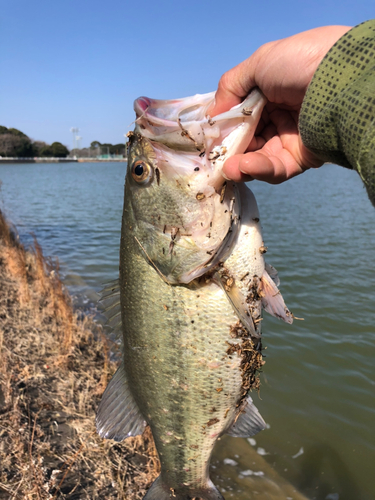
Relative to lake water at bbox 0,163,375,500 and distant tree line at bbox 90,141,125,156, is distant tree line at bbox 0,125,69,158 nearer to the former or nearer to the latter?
distant tree line at bbox 90,141,125,156

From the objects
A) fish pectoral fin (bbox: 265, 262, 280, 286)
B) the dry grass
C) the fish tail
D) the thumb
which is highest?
the thumb

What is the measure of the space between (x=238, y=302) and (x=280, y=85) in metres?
1.22

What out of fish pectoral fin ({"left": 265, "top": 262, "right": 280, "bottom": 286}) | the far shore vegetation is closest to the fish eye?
fish pectoral fin ({"left": 265, "top": 262, "right": 280, "bottom": 286})

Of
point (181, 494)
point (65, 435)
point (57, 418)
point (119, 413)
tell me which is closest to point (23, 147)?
point (57, 418)

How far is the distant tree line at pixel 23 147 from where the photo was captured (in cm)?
11012

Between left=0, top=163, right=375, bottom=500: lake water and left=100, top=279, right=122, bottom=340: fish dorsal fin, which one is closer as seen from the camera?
left=100, top=279, right=122, bottom=340: fish dorsal fin

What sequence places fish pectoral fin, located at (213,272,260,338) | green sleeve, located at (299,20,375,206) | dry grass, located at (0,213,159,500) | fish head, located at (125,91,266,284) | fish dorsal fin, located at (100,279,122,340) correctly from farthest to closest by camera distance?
dry grass, located at (0,213,159,500) < fish dorsal fin, located at (100,279,122,340) < fish pectoral fin, located at (213,272,260,338) < fish head, located at (125,91,266,284) < green sleeve, located at (299,20,375,206)

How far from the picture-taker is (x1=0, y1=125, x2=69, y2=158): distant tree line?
110125 millimetres

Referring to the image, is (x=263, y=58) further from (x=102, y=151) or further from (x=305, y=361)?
(x=102, y=151)

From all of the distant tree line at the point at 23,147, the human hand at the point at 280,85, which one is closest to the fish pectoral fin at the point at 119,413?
the human hand at the point at 280,85

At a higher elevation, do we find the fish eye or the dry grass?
the fish eye

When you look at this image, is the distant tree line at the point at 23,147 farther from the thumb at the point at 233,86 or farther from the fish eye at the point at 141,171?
the thumb at the point at 233,86

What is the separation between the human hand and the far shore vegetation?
375 ft

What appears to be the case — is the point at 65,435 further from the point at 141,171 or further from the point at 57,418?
the point at 141,171
